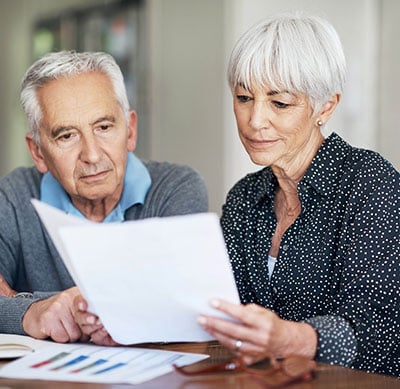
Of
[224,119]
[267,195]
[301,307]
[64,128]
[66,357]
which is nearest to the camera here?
[66,357]

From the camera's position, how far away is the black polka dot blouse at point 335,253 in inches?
63.1

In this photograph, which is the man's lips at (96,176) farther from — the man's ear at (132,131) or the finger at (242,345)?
the finger at (242,345)

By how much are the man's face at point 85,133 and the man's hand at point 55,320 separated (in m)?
0.49

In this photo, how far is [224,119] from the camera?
177 inches

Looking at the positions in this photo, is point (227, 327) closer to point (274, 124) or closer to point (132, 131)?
point (274, 124)

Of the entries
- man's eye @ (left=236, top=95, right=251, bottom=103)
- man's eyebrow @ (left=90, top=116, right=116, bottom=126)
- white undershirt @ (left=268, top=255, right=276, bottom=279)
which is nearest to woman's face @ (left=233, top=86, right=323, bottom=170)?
man's eye @ (left=236, top=95, right=251, bottom=103)

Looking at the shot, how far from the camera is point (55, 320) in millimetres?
1667

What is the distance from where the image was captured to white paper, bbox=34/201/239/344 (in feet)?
4.11

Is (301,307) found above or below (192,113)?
below

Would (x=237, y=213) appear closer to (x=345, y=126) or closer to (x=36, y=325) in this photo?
(x=36, y=325)

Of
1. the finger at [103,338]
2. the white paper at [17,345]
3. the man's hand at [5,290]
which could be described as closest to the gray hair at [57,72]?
the man's hand at [5,290]

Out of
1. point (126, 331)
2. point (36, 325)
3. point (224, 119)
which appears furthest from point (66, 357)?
point (224, 119)

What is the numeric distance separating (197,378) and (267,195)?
2.44 feet

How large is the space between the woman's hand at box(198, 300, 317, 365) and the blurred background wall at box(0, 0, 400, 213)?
301 cm
